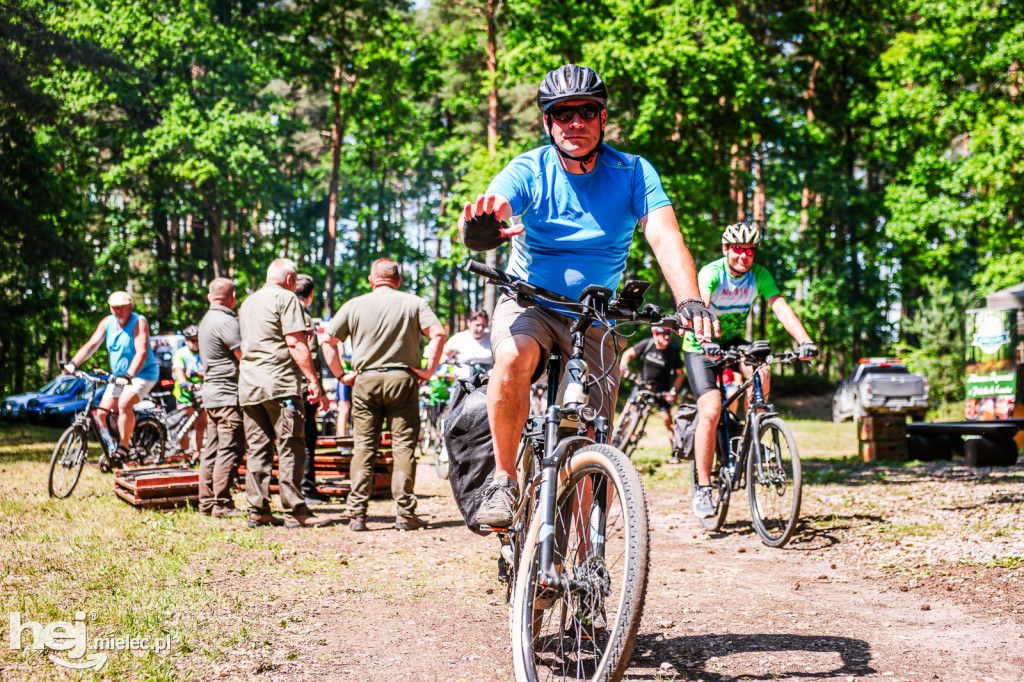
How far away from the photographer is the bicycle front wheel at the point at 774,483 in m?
6.16

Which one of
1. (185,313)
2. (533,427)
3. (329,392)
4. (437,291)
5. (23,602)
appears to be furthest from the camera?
(437,291)

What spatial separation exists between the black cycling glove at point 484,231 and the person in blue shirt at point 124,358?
7.96 m

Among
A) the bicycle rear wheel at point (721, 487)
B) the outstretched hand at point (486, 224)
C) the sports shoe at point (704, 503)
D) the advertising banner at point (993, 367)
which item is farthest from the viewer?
the advertising banner at point (993, 367)

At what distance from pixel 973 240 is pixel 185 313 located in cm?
2962

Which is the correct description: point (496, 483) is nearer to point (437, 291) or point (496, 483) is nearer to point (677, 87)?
point (677, 87)

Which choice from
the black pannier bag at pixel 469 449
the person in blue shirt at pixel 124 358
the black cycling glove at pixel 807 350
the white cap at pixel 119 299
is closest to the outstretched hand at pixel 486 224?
the black pannier bag at pixel 469 449

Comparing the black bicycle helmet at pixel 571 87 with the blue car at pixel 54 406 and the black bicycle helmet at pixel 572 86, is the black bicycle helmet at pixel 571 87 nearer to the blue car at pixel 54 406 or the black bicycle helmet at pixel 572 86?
the black bicycle helmet at pixel 572 86

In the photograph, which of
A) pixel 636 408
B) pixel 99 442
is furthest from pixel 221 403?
pixel 636 408

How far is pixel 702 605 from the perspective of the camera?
479cm

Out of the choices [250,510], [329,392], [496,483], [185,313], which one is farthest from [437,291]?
[496,483]

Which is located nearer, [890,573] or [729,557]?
[890,573]

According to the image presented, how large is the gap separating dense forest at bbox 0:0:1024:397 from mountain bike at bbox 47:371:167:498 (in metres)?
10.6

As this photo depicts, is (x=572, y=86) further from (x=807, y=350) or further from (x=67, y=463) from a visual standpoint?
(x=67, y=463)

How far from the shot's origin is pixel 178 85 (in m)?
30.8
